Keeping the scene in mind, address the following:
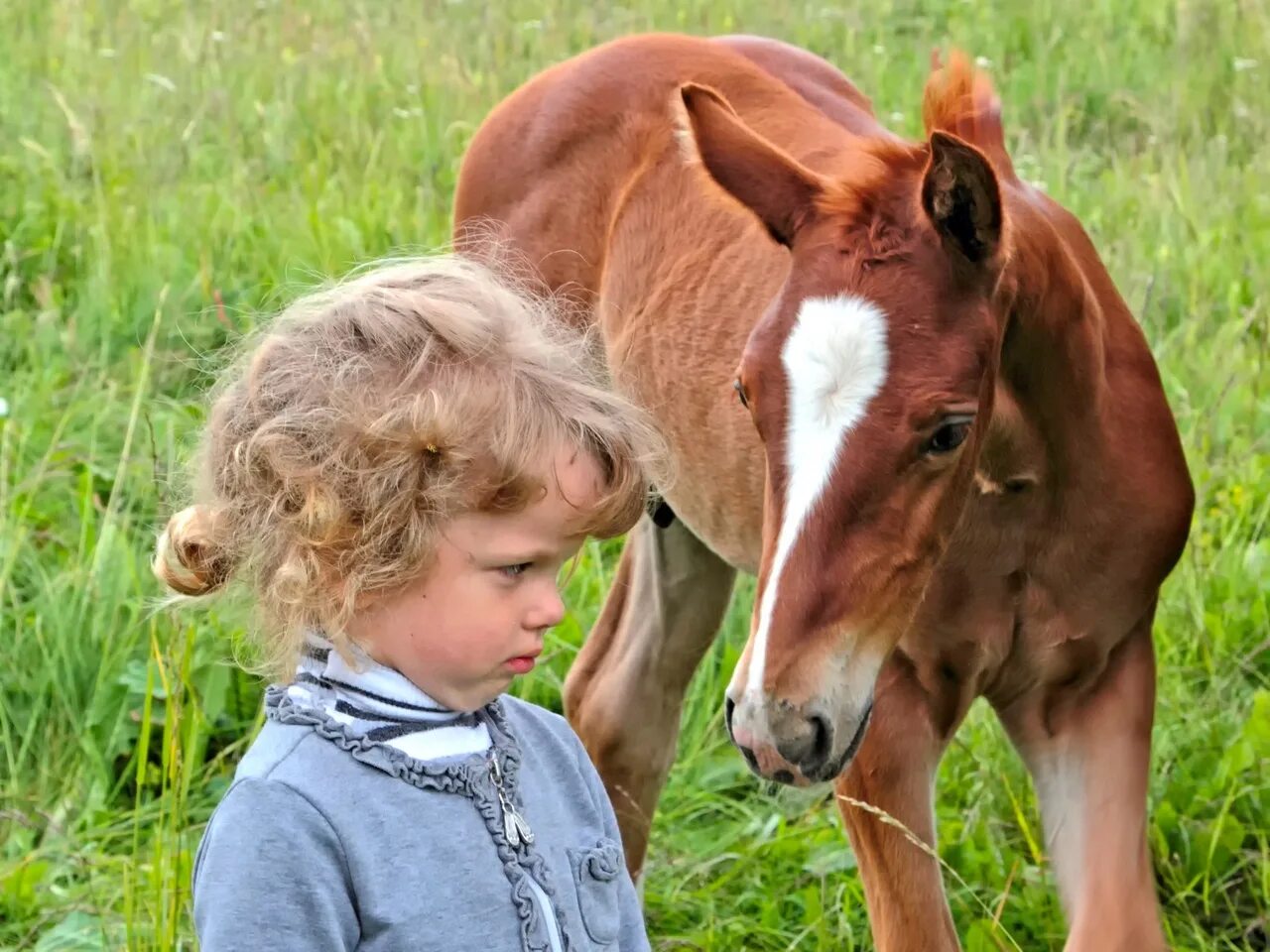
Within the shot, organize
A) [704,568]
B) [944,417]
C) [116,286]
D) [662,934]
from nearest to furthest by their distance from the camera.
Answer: [944,417], [662,934], [704,568], [116,286]

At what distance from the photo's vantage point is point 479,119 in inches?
249

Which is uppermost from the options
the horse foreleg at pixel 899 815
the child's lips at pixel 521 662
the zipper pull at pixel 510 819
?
the child's lips at pixel 521 662

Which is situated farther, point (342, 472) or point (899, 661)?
point (899, 661)

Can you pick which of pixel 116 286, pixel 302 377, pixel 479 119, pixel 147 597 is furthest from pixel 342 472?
pixel 479 119

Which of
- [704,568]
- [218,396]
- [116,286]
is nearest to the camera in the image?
[218,396]

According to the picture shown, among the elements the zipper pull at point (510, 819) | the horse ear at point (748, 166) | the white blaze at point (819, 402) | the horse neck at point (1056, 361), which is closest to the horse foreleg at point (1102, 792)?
the horse neck at point (1056, 361)

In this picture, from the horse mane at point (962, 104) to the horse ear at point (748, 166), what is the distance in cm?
25

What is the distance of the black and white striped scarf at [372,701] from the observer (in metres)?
1.60

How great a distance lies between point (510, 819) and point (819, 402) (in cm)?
87

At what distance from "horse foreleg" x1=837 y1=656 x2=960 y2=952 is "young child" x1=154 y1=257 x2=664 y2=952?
3.78ft

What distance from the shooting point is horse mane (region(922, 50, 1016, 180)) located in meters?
2.81

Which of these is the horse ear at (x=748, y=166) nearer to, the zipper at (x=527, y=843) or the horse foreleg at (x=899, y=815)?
the horse foreleg at (x=899, y=815)

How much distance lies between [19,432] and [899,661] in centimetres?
247

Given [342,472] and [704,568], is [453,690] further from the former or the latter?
[704,568]
